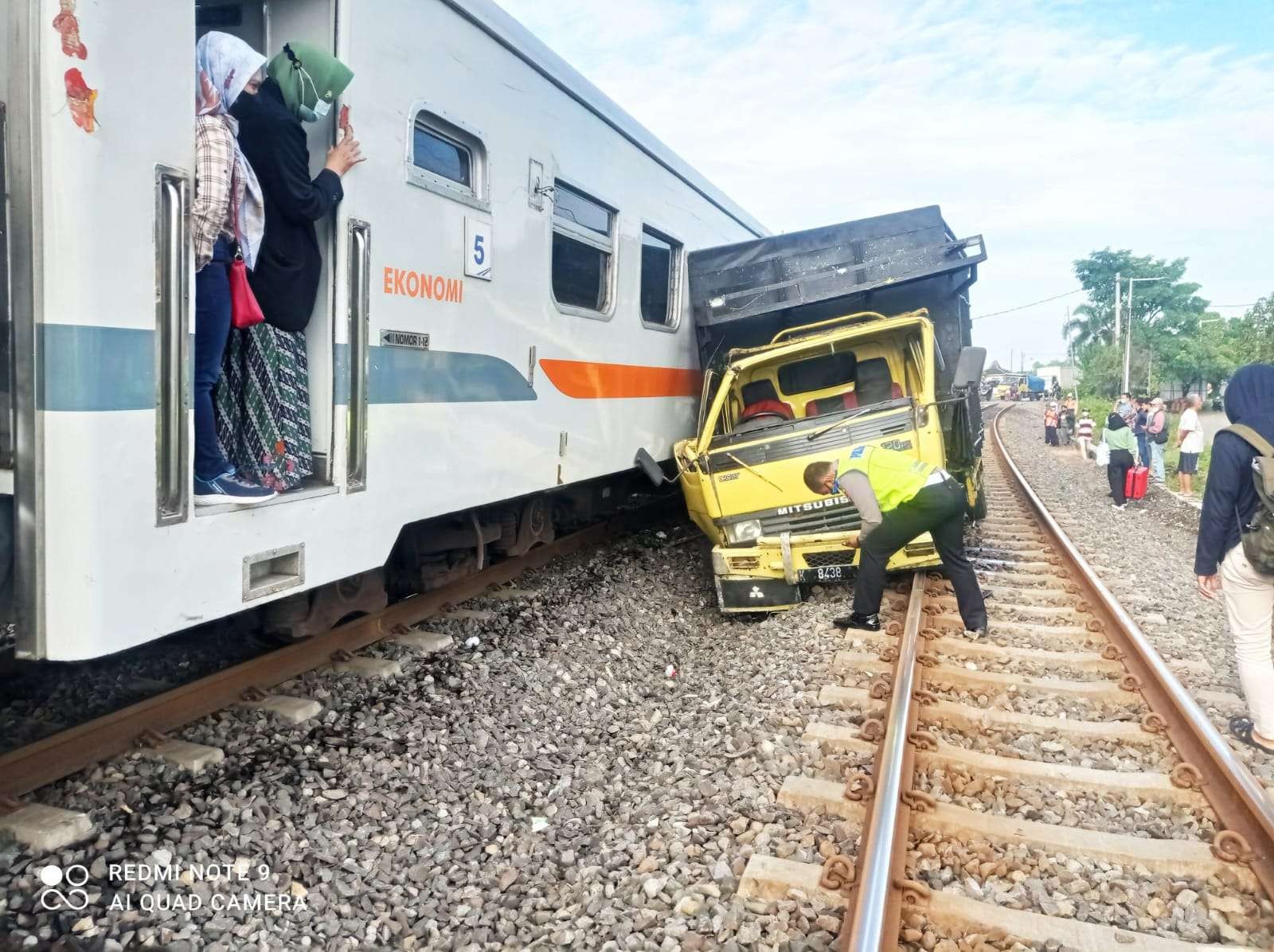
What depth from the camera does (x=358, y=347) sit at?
3.88 meters

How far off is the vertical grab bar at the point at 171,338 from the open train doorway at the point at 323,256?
0.73 m

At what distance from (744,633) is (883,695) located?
173cm

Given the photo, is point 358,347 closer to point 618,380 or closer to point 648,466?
point 618,380

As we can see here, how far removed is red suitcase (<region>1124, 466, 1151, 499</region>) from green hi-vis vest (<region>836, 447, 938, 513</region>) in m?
8.76

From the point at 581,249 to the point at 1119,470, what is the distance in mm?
10158

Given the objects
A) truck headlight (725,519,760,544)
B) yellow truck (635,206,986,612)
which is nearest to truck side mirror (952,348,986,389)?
yellow truck (635,206,986,612)

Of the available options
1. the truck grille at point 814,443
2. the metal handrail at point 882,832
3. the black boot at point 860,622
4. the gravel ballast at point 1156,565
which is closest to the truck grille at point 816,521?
the truck grille at point 814,443

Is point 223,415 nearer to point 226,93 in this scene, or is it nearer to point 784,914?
point 226,93

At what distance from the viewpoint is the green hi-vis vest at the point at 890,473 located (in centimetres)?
588

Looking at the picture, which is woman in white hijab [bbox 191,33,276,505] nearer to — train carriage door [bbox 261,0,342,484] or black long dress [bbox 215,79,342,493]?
black long dress [bbox 215,79,342,493]

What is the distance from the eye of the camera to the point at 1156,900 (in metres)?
3.01

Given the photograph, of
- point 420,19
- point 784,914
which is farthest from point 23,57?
point 784,914

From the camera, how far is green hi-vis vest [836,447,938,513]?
588 cm

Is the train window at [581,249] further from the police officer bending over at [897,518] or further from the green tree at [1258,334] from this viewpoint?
the green tree at [1258,334]
